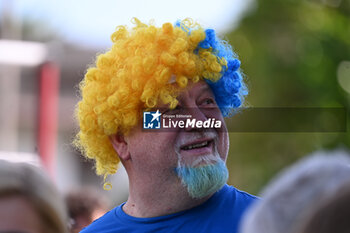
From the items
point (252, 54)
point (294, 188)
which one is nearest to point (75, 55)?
point (252, 54)

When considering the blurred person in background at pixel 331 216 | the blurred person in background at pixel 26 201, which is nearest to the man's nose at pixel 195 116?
the blurred person in background at pixel 26 201

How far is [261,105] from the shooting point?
9.01 m

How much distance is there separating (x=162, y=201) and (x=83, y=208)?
201 centimetres

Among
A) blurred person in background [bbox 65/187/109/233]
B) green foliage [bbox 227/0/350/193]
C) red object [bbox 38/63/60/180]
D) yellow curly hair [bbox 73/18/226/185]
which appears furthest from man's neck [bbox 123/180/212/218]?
green foliage [bbox 227/0/350/193]

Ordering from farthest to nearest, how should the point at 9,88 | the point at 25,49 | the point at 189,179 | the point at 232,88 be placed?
the point at 9,88
the point at 25,49
the point at 232,88
the point at 189,179

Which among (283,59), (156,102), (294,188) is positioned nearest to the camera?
(294,188)

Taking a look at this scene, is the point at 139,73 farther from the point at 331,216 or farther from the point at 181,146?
the point at 331,216

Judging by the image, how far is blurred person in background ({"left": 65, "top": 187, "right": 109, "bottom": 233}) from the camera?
418cm

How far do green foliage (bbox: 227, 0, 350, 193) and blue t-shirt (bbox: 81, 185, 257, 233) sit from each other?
576 cm

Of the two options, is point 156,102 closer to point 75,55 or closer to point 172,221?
point 172,221

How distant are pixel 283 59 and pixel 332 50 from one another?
0.93 m

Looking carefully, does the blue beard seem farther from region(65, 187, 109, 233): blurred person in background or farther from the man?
region(65, 187, 109, 233): blurred person in background

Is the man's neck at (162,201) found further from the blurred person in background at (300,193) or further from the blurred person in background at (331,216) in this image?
the blurred person in background at (331,216)

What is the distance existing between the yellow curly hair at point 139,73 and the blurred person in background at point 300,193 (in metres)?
1.31
